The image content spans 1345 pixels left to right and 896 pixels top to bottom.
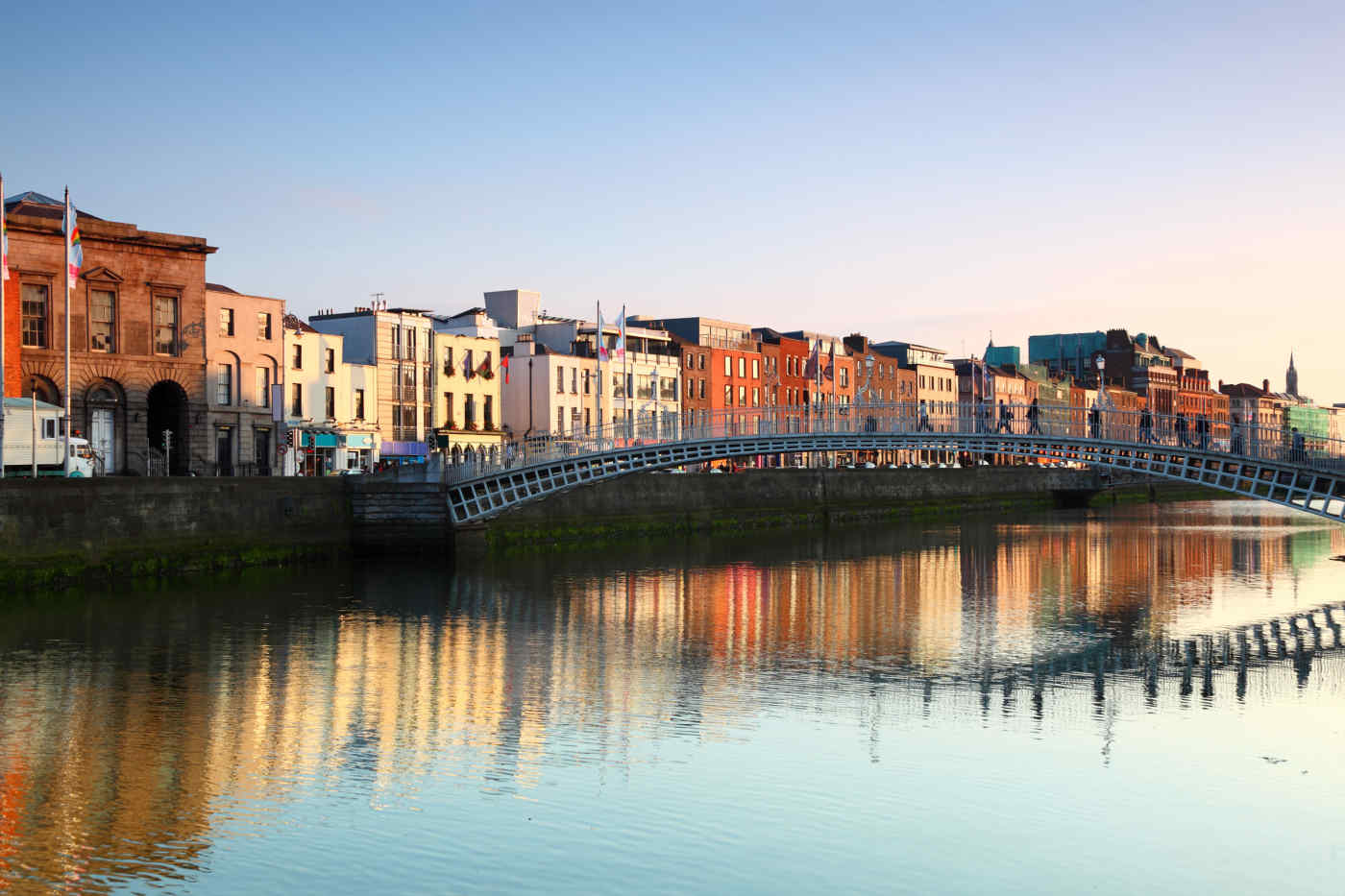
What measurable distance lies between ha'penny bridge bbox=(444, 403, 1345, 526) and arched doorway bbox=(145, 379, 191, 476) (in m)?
9.47

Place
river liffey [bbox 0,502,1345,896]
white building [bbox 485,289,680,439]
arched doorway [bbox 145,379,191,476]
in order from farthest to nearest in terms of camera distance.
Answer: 1. white building [bbox 485,289,680,439]
2. arched doorway [bbox 145,379,191,476]
3. river liffey [bbox 0,502,1345,896]

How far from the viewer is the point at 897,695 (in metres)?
22.1

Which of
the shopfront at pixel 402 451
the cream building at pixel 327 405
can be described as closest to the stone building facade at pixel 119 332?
the cream building at pixel 327 405

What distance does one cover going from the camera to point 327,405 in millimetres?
60219

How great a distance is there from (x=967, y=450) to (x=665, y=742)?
2504cm

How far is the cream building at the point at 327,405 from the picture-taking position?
5678 centimetres

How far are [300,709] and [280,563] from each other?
21.3 m

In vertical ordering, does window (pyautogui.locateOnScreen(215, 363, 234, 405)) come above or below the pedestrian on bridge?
above

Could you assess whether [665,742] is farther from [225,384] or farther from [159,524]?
[225,384]

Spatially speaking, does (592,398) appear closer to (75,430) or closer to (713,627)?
(75,430)

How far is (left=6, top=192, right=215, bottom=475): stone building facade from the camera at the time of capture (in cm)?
4366

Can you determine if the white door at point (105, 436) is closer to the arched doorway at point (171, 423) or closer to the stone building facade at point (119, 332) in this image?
the stone building facade at point (119, 332)

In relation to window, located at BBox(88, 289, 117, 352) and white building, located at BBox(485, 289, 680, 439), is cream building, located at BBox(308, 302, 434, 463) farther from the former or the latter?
A: window, located at BBox(88, 289, 117, 352)

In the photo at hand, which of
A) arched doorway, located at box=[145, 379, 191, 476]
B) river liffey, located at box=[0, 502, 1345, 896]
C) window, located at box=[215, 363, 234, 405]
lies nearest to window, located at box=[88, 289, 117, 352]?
arched doorway, located at box=[145, 379, 191, 476]
